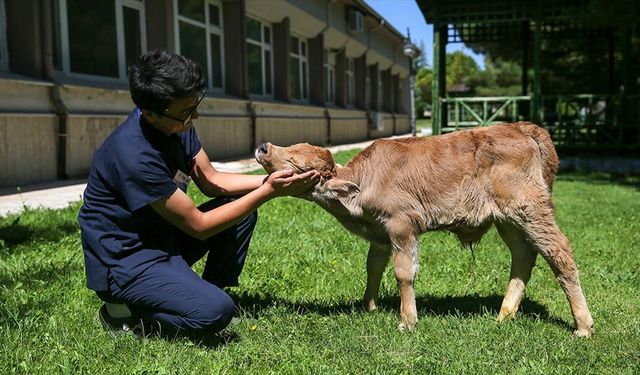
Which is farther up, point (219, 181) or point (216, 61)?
point (216, 61)

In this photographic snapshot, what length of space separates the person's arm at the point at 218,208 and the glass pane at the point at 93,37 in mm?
Result: 8978

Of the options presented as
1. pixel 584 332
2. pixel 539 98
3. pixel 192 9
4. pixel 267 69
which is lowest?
pixel 584 332

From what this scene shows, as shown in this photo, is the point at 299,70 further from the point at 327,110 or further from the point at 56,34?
the point at 56,34

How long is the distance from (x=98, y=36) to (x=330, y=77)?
16207 mm

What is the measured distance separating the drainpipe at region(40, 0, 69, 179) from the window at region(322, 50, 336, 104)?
17101 mm

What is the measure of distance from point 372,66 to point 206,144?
20.2 m

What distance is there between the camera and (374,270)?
166 inches

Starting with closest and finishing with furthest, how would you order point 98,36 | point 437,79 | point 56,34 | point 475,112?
point 56,34 < point 98,36 < point 437,79 < point 475,112

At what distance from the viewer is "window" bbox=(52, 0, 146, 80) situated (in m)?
11.0

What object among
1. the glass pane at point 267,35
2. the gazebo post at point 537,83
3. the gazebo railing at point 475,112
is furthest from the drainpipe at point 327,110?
the gazebo post at point 537,83

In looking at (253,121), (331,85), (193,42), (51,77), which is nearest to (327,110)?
(331,85)

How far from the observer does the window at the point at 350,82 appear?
29.4 metres

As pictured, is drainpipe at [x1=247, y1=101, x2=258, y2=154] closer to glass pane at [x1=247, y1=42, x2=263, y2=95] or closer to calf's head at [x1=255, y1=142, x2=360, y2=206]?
glass pane at [x1=247, y1=42, x2=263, y2=95]

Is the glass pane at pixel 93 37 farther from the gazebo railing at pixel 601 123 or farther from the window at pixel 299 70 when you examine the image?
the gazebo railing at pixel 601 123
